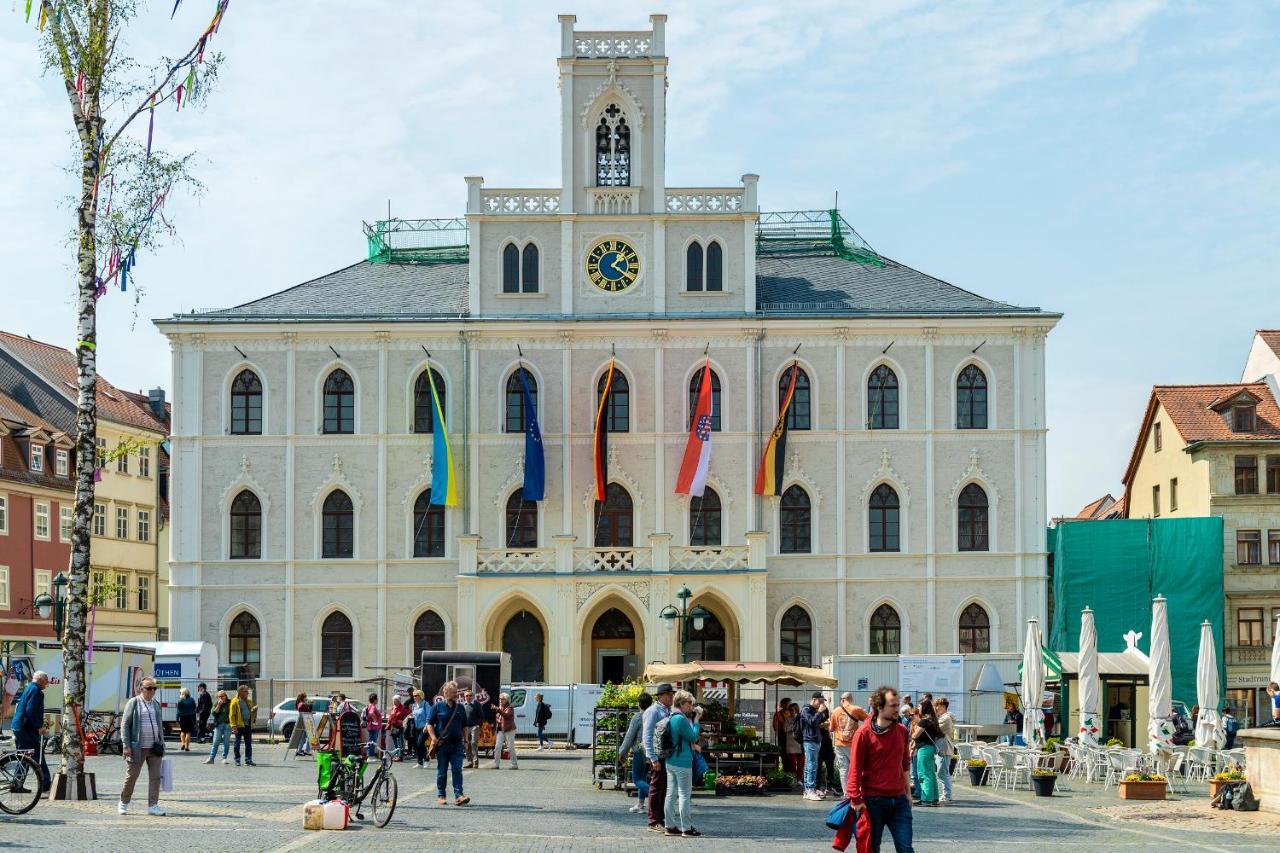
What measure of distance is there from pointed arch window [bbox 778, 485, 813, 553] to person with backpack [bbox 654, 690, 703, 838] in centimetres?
3027

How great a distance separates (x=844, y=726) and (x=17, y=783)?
11.3 meters

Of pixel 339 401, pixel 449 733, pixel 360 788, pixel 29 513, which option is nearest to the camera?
pixel 360 788

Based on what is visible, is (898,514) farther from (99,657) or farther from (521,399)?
(99,657)

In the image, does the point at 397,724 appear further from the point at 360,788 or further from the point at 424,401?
the point at 424,401

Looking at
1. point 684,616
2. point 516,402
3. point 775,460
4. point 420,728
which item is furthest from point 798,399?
point 420,728

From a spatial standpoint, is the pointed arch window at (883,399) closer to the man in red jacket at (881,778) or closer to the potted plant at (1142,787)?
the potted plant at (1142,787)

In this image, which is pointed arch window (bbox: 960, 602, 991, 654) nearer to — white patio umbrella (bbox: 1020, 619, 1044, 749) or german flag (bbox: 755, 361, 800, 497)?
german flag (bbox: 755, 361, 800, 497)

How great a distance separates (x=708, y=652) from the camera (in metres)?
52.5

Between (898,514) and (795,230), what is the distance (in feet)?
37.8

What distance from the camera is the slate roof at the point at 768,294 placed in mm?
53469

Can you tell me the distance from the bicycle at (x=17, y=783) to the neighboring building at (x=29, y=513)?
41263mm

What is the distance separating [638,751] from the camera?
25.7 m

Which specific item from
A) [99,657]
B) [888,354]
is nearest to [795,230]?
[888,354]

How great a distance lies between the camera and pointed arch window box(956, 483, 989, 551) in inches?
2084
